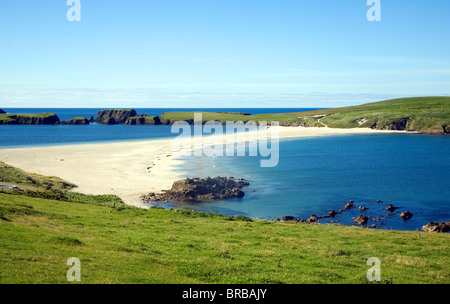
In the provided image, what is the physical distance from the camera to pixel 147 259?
2000 centimetres

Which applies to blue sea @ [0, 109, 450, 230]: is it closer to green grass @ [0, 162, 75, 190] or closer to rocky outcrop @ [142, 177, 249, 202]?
rocky outcrop @ [142, 177, 249, 202]

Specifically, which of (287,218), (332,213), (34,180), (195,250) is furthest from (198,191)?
(195,250)

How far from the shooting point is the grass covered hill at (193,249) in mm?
17419

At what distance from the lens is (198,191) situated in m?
57.9

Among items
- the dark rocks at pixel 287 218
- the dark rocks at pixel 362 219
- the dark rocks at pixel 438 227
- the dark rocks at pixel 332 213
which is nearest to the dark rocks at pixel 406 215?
the dark rocks at pixel 362 219

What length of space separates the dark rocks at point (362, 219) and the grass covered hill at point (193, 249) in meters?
9.20

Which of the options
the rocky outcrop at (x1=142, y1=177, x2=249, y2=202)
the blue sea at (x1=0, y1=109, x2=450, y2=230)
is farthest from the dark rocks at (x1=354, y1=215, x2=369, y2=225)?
the rocky outcrop at (x1=142, y1=177, x2=249, y2=202)

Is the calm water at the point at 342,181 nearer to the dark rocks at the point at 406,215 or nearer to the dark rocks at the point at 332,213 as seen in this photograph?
the dark rocks at the point at 406,215

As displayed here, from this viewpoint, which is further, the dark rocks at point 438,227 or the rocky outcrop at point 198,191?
the rocky outcrop at point 198,191

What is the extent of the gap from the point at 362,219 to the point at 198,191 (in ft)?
84.6

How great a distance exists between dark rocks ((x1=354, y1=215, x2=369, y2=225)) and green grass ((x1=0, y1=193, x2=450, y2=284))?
8.47m
